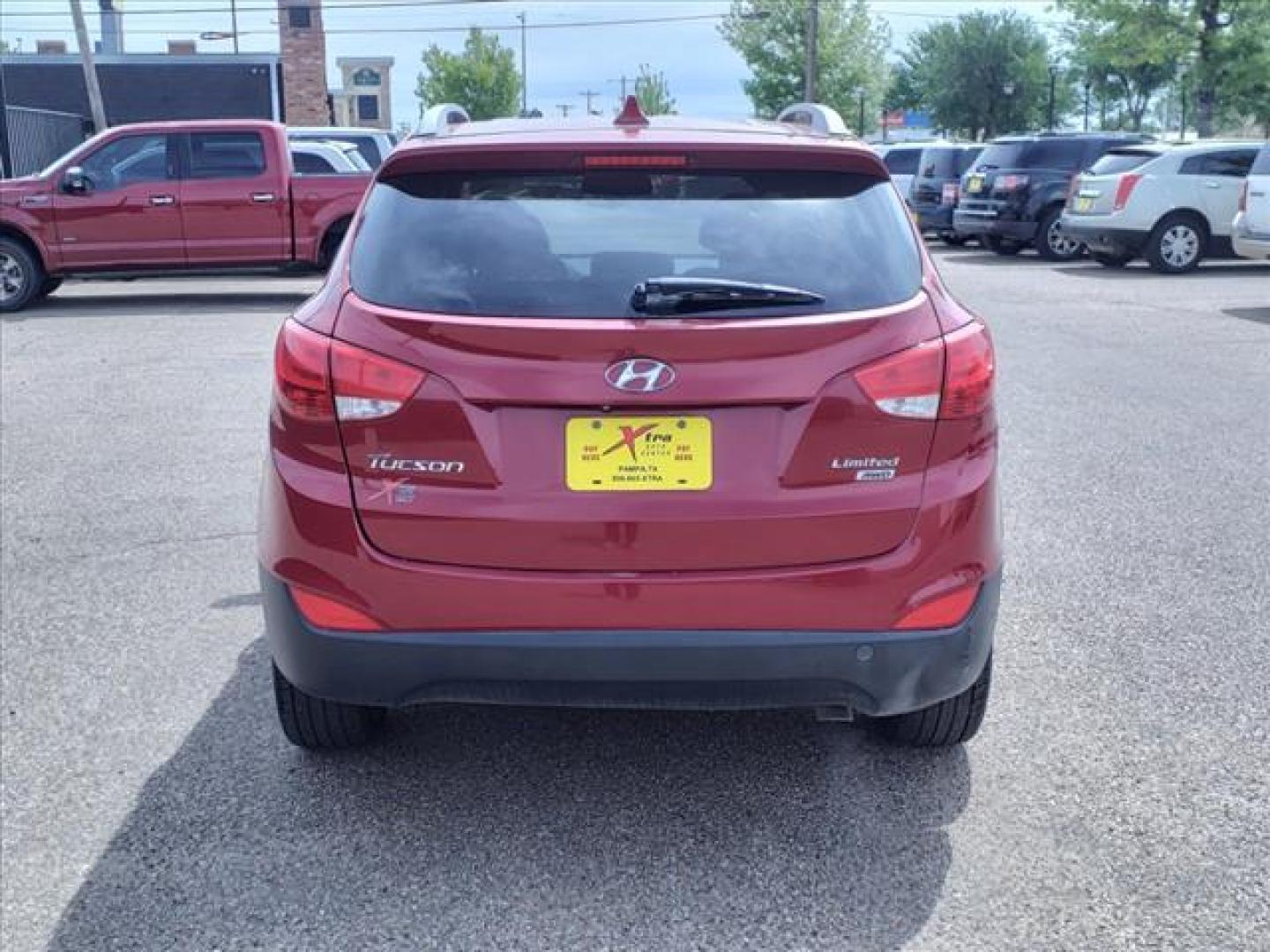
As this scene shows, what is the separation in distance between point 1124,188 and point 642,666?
57.9ft

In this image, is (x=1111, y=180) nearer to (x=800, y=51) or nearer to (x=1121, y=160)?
(x=1121, y=160)

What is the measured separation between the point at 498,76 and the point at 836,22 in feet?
82.3

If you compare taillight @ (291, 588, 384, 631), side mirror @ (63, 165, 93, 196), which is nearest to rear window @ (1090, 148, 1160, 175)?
side mirror @ (63, 165, 93, 196)

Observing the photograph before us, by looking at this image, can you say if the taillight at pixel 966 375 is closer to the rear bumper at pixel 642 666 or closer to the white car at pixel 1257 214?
the rear bumper at pixel 642 666

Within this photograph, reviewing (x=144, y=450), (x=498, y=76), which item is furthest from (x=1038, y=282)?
(x=498, y=76)

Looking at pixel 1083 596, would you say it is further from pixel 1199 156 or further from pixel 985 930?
pixel 1199 156

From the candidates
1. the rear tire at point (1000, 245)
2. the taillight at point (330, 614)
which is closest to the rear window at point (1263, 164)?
the rear tire at point (1000, 245)

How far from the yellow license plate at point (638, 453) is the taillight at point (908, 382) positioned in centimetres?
39

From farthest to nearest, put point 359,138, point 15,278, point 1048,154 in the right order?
point 1048,154 → point 359,138 → point 15,278

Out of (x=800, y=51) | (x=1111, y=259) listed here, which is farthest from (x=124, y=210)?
(x=800, y=51)

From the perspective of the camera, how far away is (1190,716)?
14.4ft

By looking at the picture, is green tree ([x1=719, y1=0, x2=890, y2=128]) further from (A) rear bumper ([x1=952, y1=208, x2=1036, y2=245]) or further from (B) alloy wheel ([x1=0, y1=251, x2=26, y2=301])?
(B) alloy wheel ([x1=0, y1=251, x2=26, y2=301])

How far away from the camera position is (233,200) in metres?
16.2

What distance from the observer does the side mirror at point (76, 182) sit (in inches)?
631
